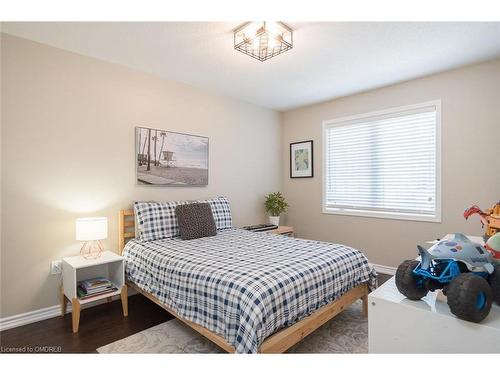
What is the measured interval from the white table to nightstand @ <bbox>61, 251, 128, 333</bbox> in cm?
222

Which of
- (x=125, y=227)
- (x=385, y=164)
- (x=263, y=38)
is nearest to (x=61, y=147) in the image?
(x=125, y=227)

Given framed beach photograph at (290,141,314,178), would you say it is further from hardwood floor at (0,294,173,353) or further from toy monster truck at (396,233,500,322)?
toy monster truck at (396,233,500,322)

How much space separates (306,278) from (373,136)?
2.66 m

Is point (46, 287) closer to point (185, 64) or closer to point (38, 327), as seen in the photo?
point (38, 327)

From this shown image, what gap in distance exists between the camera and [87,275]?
8.77 ft

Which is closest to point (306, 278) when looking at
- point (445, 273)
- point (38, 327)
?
point (445, 273)

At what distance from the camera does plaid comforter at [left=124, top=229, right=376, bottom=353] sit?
157 centimetres

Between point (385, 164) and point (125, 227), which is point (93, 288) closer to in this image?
point (125, 227)

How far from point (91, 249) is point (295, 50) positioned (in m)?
2.80

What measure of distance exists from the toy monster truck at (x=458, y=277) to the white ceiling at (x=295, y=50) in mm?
1957

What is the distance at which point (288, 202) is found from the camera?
4762 mm

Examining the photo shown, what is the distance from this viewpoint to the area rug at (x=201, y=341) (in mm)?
1933

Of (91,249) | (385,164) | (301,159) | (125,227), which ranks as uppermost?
(301,159)

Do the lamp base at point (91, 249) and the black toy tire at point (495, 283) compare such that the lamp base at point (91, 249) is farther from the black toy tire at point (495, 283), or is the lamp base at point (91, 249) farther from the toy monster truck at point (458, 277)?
the black toy tire at point (495, 283)
